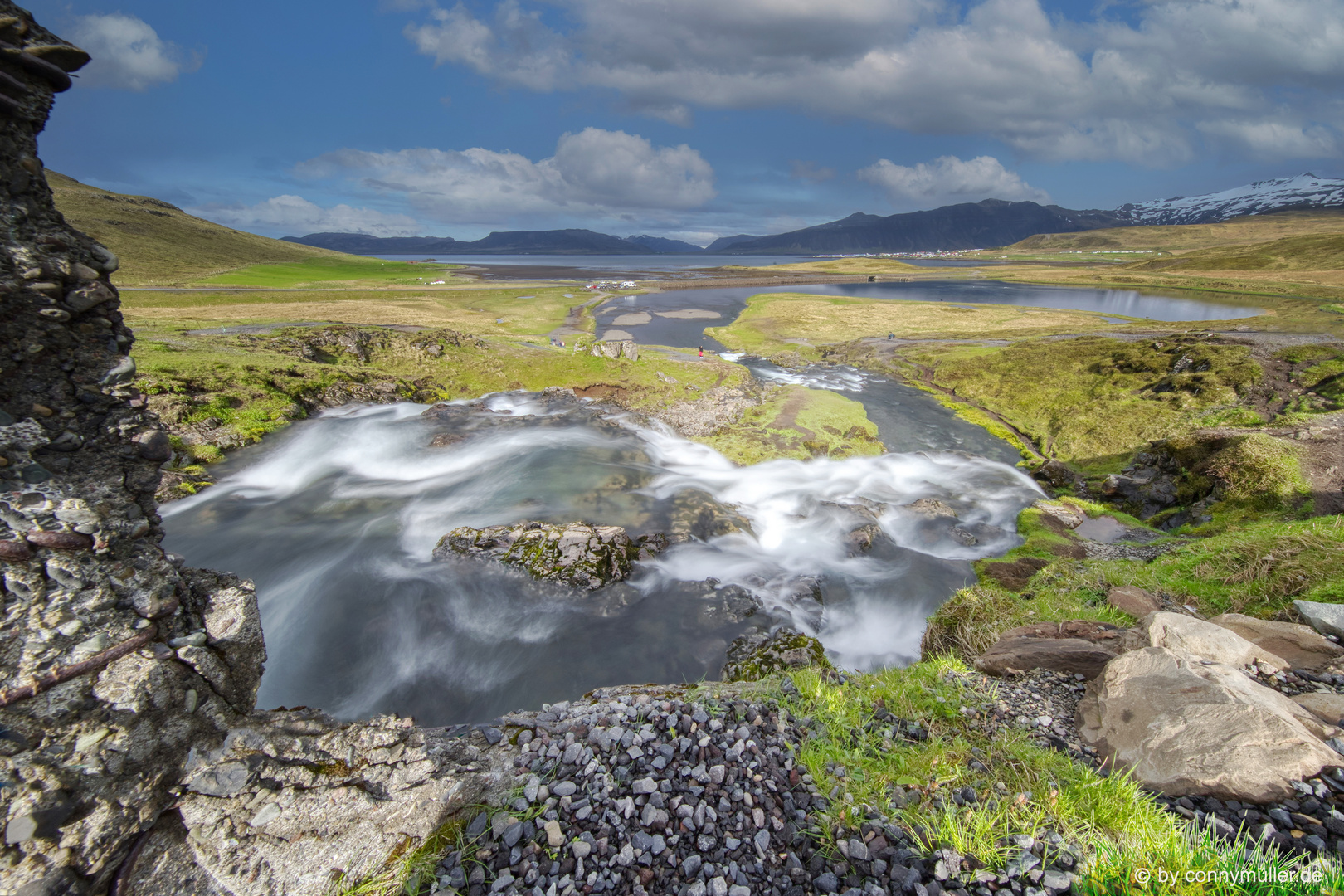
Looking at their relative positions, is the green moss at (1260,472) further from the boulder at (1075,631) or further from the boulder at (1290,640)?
the boulder at (1075,631)

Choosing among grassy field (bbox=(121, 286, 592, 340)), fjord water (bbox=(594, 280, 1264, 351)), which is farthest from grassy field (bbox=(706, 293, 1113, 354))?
grassy field (bbox=(121, 286, 592, 340))

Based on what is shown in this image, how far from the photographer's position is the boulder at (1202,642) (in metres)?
6.32

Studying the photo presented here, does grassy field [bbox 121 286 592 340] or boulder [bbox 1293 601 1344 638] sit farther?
grassy field [bbox 121 286 592 340]

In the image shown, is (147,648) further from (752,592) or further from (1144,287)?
(1144,287)

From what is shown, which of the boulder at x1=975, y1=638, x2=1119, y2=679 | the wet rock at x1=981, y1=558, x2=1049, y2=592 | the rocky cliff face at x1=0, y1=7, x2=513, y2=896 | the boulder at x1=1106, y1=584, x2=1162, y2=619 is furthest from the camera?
the wet rock at x1=981, y1=558, x2=1049, y2=592

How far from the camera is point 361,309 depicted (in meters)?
63.3

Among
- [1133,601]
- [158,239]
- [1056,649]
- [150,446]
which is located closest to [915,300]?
[1133,601]

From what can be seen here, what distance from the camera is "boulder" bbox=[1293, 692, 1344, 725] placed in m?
5.14

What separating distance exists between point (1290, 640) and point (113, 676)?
43.8 ft

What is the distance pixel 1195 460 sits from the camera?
62.0ft

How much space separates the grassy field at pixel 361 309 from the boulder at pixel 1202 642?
47170 mm

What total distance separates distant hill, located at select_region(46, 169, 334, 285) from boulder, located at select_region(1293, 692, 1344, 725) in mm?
131599

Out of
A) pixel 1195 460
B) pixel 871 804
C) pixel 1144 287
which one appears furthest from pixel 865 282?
pixel 871 804

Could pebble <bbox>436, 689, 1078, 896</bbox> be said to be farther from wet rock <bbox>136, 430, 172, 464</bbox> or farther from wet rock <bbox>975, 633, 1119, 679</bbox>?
wet rock <bbox>136, 430, 172, 464</bbox>
